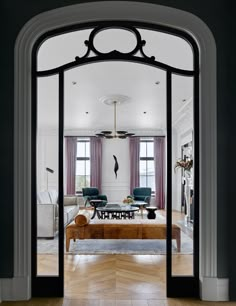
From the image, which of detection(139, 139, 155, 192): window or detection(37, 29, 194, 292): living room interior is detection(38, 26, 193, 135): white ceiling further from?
detection(139, 139, 155, 192): window

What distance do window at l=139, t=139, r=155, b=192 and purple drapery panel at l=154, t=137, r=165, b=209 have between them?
21 cm

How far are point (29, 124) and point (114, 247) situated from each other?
300 cm

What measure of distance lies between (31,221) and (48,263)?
1.19 m

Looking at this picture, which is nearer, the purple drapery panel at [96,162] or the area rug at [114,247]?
the area rug at [114,247]

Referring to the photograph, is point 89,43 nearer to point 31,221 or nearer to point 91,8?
point 91,8

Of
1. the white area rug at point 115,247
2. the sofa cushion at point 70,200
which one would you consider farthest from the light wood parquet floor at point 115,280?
the sofa cushion at point 70,200

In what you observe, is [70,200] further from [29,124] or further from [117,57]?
[117,57]

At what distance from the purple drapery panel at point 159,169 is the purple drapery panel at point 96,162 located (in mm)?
2103

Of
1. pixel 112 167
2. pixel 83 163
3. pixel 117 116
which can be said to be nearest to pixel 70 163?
pixel 83 163

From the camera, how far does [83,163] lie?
11805 mm
